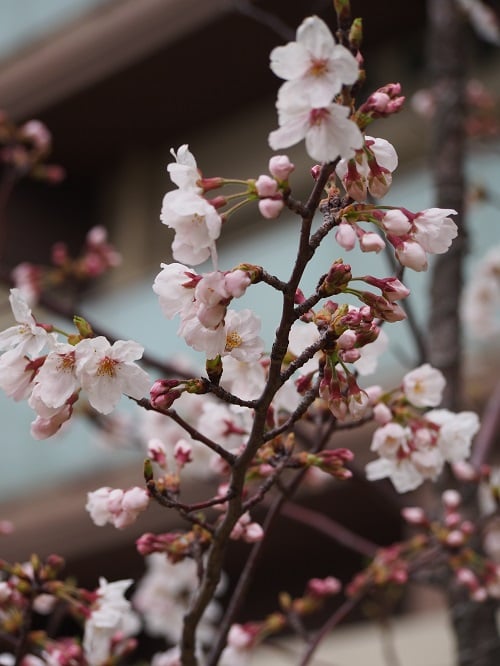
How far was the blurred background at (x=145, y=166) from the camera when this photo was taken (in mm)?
4066

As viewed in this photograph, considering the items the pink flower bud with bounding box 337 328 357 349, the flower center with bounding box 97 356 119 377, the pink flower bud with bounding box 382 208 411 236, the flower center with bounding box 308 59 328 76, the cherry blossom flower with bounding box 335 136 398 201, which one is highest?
the flower center with bounding box 308 59 328 76

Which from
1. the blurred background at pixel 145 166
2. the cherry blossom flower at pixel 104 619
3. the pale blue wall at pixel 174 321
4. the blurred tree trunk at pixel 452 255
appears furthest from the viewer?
the blurred background at pixel 145 166

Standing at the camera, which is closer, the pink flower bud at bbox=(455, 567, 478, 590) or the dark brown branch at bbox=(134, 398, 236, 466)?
the dark brown branch at bbox=(134, 398, 236, 466)

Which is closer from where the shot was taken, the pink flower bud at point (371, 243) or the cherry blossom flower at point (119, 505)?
the pink flower bud at point (371, 243)

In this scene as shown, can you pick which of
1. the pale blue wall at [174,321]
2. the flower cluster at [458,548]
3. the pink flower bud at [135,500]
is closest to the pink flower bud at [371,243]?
the pink flower bud at [135,500]

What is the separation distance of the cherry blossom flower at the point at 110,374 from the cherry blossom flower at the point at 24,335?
0.04m

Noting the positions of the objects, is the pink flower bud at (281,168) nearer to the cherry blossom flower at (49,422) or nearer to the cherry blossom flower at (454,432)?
the cherry blossom flower at (49,422)

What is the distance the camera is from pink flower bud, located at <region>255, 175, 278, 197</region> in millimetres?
735

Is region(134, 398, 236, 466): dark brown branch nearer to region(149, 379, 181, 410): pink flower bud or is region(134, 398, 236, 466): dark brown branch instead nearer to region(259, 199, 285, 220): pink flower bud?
region(149, 379, 181, 410): pink flower bud

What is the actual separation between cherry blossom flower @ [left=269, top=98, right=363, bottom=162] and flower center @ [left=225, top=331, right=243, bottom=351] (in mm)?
179

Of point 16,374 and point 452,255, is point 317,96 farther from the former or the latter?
point 452,255

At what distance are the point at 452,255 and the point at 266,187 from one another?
1389 millimetres

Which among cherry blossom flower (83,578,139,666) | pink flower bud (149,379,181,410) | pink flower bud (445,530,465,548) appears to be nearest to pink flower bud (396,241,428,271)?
pink flower bud (149,379,181,410)

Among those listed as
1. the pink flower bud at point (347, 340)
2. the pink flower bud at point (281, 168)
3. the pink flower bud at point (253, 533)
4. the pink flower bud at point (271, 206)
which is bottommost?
the pink flower bud at point (253, 533)
